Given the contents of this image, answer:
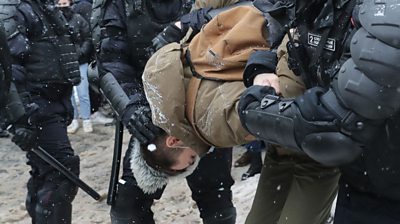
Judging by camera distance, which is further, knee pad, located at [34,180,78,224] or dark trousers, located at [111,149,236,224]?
knee pad, located at [34,180,78,224]

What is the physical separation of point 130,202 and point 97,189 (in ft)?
7.60

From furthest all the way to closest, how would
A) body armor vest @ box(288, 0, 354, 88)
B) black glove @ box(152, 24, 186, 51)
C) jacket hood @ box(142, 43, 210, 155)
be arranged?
1. black glove @ box(152, 24, 186, 51)
2. jacket hood @ box(142, 43, 210, 155)
3. body armor vest @ box(288, 0, 354, 88)

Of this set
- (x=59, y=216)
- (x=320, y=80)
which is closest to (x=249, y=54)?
(x=320, y=80)

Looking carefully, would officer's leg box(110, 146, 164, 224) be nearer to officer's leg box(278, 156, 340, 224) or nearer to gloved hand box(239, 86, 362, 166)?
officer's leg box(278, 156, 340, 224)

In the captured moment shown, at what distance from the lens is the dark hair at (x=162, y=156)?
2.88 metres

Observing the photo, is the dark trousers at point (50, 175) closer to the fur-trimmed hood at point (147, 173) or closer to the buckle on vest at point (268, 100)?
the fur-trimmed hood at point (147, 173)

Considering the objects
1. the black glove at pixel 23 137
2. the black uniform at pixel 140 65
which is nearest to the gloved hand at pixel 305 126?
the black uniform at pixel 140 65

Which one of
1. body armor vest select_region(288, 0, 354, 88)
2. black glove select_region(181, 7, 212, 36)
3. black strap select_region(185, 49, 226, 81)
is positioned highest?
body armor vest select_region(288, 0, 354, 88)

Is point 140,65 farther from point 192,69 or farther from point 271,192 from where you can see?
point 192,69

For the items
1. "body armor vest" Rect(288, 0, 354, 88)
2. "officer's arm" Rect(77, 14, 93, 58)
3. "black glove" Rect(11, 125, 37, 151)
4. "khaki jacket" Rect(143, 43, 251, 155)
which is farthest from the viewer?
"officer's arm" Rect(77, 14, 93, 58)

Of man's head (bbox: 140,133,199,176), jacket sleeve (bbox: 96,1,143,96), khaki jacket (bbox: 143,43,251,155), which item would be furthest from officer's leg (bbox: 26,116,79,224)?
khaki jacket (bbox: 143,43,251,155)

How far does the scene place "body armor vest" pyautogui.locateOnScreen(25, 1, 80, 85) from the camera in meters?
4.46

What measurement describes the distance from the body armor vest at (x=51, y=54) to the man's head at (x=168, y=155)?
174 cm

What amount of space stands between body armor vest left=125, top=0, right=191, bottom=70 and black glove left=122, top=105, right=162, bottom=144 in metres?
0.59
